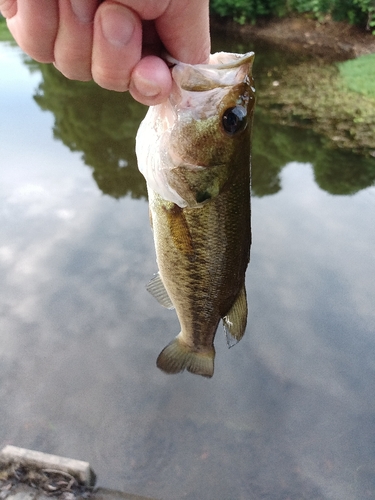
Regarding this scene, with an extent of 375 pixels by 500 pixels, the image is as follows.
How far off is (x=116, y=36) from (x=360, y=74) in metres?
13.2

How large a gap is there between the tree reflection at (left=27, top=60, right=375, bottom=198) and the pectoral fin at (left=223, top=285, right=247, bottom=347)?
5126mm

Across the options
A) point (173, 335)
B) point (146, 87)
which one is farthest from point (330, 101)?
point (146, 87)

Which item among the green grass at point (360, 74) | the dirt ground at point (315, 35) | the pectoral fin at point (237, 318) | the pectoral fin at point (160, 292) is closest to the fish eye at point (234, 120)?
the pectoral fin at point (237, 318)

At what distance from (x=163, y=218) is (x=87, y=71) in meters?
0.66

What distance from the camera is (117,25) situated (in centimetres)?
96

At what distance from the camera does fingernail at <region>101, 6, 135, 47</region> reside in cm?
94

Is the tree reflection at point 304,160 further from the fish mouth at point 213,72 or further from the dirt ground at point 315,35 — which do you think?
the dirt ground at point 315,35

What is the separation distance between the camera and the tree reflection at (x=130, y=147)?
23.4ft

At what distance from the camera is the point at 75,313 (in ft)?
15.8

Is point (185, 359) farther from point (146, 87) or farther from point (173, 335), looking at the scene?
point (173, 335)

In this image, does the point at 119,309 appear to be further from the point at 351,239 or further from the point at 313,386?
the point at 351,239

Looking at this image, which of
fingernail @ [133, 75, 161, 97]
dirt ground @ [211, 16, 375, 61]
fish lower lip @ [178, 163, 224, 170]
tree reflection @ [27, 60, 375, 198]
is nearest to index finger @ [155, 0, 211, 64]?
fingernail @ [133, 75, 161, 97]

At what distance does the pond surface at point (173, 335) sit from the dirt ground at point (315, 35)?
1185 cm

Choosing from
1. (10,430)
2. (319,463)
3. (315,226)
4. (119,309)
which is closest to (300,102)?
(315,226)
